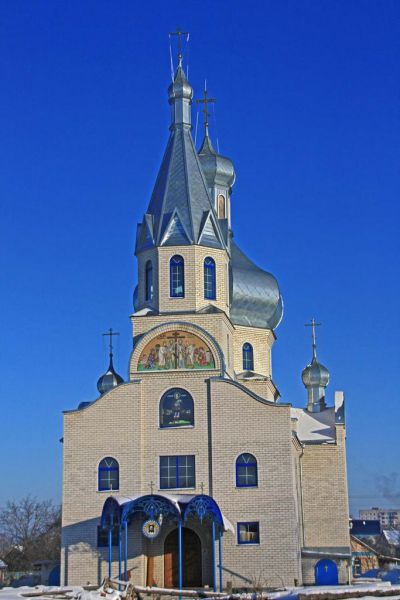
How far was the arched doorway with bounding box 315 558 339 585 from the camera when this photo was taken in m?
28.2

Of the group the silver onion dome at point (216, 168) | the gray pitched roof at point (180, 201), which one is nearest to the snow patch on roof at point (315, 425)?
the gray pitched roof at point (180, 201)

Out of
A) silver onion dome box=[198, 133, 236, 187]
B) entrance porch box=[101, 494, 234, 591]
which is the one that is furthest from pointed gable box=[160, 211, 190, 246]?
entrance porch box=[101, 494, 234, 591]

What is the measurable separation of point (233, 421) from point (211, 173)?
467 inches

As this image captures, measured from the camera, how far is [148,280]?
29.7 metres

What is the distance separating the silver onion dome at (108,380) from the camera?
115 ft

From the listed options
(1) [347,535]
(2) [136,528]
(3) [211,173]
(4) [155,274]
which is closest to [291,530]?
(2) [136,528]

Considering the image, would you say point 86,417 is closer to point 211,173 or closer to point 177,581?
point 177,581

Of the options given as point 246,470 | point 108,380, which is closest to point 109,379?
point 108,380

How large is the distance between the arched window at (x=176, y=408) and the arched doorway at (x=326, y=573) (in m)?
5.71

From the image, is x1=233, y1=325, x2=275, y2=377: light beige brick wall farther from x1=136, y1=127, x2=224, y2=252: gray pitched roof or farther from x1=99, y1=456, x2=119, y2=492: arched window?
x1=99, y1=456, x2=119, y2=492: arched window

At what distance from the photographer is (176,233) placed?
29281 millimetres

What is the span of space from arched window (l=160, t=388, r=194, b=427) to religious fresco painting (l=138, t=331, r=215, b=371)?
738 mm

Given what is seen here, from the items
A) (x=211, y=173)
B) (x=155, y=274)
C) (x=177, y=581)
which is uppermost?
(x=211, y=173)

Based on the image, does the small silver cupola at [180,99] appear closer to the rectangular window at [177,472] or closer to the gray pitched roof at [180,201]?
the gray pitched roof at [180,201]
